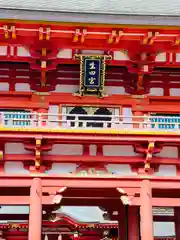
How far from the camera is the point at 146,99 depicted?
15359 mm

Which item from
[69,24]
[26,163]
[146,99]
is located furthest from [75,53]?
[26,163]

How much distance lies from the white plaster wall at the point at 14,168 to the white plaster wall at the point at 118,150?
2.24m

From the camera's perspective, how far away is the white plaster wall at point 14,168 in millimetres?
13297

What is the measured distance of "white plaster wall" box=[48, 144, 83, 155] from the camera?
13516 mm

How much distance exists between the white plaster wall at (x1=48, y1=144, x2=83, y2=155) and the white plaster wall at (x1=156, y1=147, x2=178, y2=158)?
2.22 meters

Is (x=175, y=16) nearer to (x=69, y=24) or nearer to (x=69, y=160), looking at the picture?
(x=69, y=24)

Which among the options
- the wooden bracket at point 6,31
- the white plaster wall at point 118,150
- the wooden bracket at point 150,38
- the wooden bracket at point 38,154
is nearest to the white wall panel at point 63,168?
the wooden bracket at point 38,154

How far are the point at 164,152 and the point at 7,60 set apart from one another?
5.44m

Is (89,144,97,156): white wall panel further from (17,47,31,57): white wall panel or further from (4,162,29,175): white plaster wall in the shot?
(17,47,31,57): white wall panel

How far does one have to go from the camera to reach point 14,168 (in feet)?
43.9

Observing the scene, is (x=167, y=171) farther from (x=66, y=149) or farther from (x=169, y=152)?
(x=66, y=149)

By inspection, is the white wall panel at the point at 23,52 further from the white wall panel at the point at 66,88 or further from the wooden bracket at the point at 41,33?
the white wall panel at the point at 66,88

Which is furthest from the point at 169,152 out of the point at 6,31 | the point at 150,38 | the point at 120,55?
the point at 6,31

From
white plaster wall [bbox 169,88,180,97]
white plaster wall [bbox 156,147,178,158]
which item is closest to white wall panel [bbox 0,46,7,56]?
white plaster wall [bbox 169,88,180,97]
